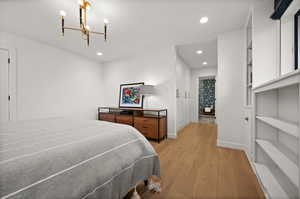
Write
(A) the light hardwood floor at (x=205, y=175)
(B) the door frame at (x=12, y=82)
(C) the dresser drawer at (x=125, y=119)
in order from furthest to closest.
→ 1. (C) the dresser drawer at (x=125, y=119)
2. (B) the door frame at (x=12, y=82)
3. (A) the light hardwood floor at (x=205, y=175)

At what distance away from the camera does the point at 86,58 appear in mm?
3977

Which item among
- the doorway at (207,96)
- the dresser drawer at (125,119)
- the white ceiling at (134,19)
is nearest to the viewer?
the white ceiling at (134,19)

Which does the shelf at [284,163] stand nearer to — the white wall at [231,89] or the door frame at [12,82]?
the white wall at [231,89]

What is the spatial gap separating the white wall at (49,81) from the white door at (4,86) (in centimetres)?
12

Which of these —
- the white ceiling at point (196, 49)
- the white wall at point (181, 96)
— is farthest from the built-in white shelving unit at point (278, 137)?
the white wall at point (181, 96)

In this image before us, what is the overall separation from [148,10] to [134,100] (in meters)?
2.34

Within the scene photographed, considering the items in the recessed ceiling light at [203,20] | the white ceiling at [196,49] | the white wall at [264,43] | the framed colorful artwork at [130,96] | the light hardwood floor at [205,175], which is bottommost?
the light hardwood floor at [205,175]

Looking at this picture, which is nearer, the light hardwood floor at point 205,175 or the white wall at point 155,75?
the light hardwood floor at point 205,175

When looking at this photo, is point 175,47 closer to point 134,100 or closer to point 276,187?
point 134,100

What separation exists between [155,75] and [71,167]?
3.02m

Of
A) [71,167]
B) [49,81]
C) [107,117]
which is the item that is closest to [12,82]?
[49,81]

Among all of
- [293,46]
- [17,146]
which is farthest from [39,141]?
[293,46]

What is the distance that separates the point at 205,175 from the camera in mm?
1590

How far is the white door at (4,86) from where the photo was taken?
244 centimetres
